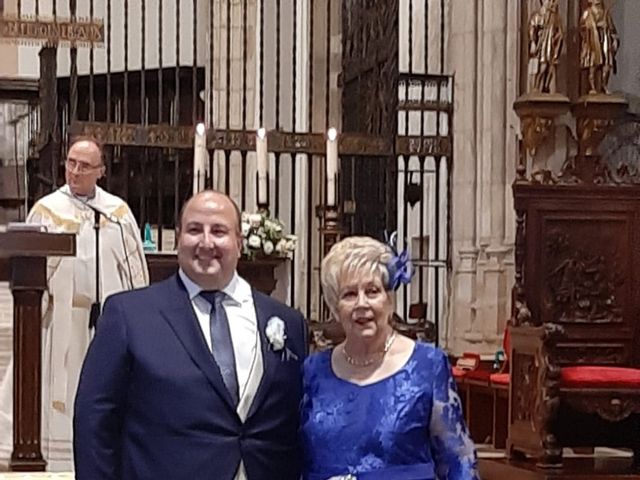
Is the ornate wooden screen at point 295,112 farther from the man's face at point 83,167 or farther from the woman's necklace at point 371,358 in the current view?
the woman's necklace at point 371,358

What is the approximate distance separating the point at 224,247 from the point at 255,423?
1.35 ft

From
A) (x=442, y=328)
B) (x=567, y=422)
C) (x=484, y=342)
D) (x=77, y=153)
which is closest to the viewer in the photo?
(x=77, y=153)

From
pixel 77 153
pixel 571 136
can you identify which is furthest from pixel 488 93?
pixel 77 153

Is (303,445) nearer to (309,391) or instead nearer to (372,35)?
(309,391)

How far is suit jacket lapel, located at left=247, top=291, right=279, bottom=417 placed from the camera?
10.3 feet

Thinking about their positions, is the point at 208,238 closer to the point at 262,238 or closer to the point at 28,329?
the point at 28,329

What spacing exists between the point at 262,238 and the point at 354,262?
15.2ft

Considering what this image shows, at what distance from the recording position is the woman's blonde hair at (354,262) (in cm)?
312

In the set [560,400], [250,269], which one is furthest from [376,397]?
[250,269]

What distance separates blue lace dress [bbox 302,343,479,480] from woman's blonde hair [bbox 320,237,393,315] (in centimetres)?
20

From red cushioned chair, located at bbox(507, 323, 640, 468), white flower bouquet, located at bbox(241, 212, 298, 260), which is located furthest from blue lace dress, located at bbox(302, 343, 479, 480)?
white flower bouquet, located at bbox(241, 212, 298, 260)

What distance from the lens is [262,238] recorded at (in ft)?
25.4

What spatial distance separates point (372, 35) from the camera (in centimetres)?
1023

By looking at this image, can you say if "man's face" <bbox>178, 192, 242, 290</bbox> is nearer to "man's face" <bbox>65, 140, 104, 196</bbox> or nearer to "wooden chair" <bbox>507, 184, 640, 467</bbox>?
"man's face" <bbox>65, 140, 104, 196</bbox>
